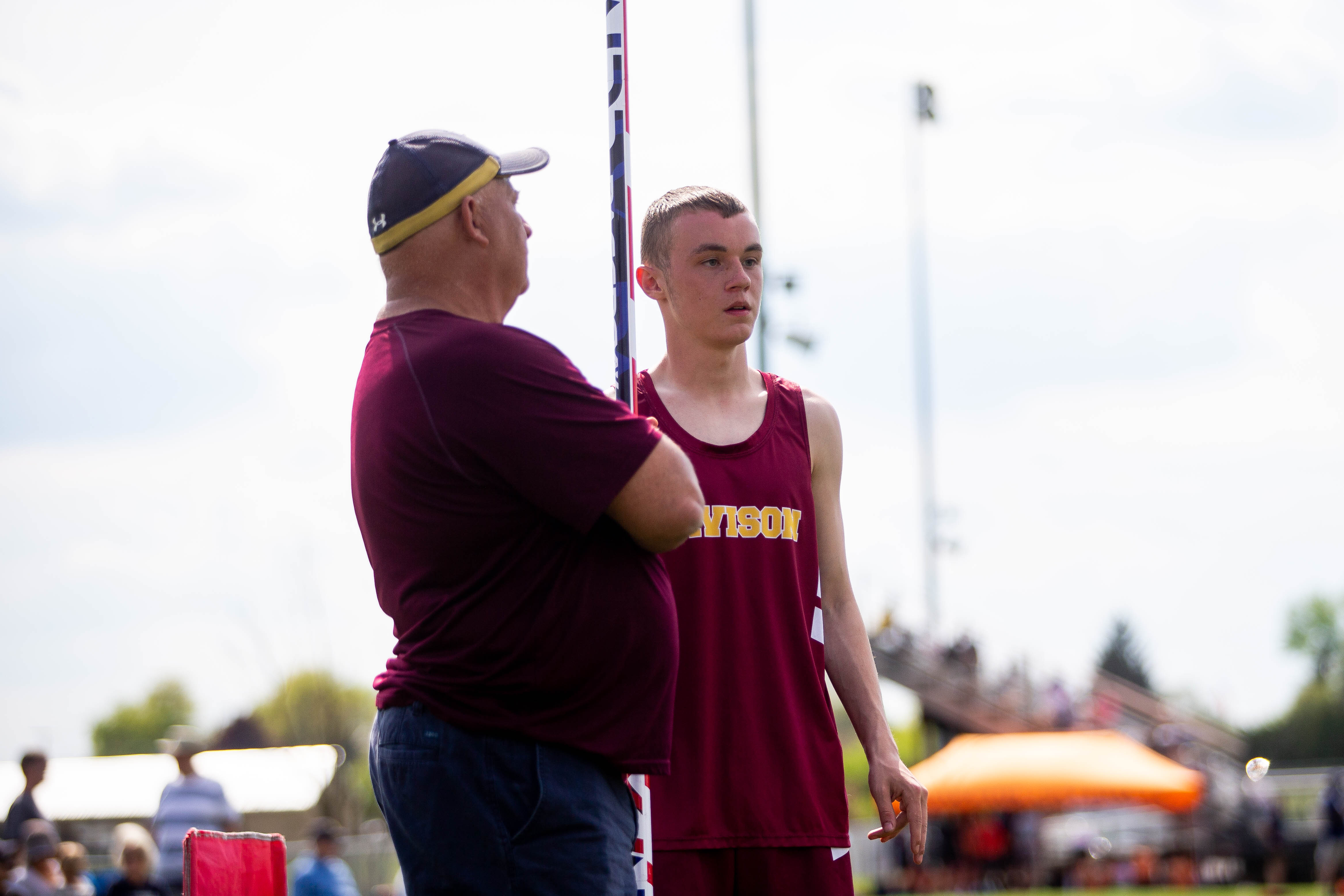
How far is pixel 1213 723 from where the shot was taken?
3684 centimetres

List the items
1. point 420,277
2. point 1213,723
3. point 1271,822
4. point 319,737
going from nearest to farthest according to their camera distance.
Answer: point 420,277
point 1271,822
point 1213,723
point 319,737

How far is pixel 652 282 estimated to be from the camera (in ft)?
12.3

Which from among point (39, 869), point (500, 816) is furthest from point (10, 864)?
point (500, 816)

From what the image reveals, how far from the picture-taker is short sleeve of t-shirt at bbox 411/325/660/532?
99.8 inches

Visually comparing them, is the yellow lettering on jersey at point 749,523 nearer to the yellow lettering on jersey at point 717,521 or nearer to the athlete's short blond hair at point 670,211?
the yellow lettering on jersey at point 717,521

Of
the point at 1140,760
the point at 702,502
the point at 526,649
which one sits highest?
the point at 702,502

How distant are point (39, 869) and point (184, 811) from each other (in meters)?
1.05

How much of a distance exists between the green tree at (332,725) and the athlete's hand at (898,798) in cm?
2648

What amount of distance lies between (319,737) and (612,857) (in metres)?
56.6

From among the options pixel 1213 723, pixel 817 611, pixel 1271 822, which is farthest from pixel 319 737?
pixel 817 611

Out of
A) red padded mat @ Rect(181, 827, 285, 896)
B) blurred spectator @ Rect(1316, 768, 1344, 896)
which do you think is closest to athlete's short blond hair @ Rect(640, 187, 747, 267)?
red padded mat @ Rect(181, 827, 285, 896)

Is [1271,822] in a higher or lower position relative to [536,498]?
lower

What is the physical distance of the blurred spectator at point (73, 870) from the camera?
11383mm

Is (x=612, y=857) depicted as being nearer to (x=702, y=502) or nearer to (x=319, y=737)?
(x=702, y=502)
